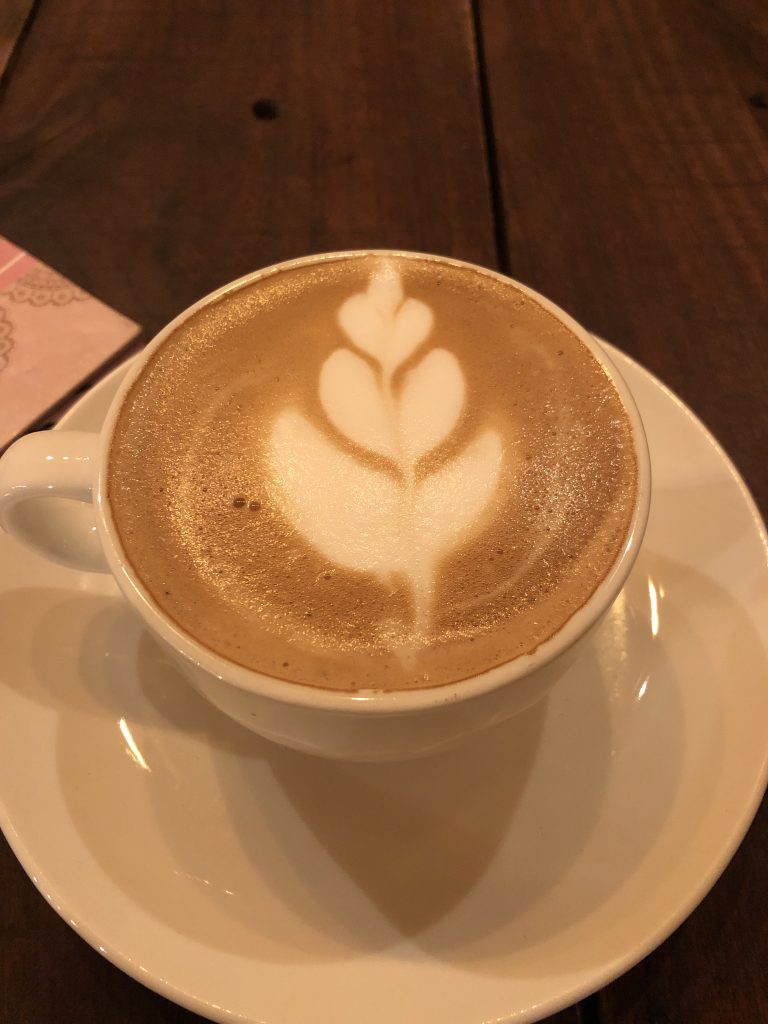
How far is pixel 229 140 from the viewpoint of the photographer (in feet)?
4.82

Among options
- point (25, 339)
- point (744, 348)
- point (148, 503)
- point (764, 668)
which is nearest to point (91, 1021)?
point (148, 503)

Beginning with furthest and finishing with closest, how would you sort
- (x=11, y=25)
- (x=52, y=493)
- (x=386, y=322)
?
(x=11, y=25)
(x=386, y=322)
(x=52, y=493)

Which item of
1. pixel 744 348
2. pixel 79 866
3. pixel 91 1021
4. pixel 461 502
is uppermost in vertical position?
pixel 461 502

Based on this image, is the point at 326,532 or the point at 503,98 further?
the point at 503,98

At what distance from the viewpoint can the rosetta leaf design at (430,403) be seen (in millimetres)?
777

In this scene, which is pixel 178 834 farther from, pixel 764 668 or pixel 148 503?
pixel 764 668

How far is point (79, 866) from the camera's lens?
71 centimetres

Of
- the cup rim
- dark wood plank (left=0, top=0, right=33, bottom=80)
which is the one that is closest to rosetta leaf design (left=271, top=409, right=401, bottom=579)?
the cup rim

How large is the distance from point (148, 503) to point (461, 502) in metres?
0.29

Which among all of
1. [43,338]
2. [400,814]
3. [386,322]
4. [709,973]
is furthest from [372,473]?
[43,338]

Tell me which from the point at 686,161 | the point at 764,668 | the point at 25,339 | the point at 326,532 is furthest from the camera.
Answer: the point at 686,161

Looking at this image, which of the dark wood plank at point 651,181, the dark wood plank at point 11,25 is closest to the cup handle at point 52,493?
the dark wood plank at point 651,181

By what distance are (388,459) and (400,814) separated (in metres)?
0.35

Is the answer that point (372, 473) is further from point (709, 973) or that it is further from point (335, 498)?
point (709, 973)
